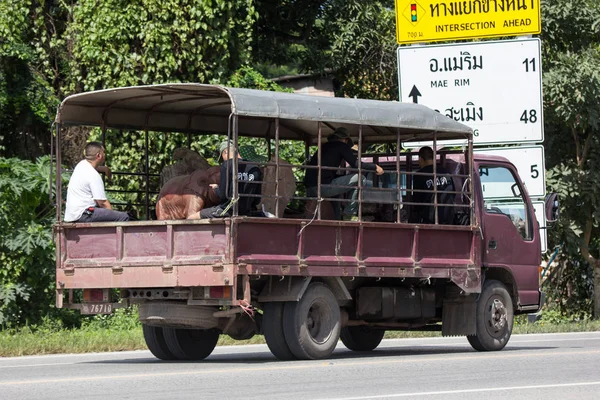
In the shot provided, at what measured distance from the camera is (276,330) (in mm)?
13195

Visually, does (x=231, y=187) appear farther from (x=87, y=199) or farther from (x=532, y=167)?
(x=532, y=167)

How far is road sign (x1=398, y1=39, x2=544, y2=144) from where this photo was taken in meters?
20.7

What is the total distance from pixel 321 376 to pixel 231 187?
251 cm

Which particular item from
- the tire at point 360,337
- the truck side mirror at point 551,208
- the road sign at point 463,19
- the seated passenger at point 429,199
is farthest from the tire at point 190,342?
the road sign at point 463,19

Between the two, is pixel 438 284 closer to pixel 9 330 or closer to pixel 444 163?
pixel 444 163

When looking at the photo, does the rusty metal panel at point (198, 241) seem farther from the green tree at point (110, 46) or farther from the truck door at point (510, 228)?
the green tree at point (110, 46)

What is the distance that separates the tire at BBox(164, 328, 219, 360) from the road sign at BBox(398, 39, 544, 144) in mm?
7957

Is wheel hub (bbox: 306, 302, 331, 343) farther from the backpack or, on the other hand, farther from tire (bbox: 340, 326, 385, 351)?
tire (bbox: 340, 326, 385, 351)

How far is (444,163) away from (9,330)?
792 cm

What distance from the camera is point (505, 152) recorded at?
20422 mm

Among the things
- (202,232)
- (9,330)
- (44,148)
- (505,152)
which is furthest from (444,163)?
(44,148)

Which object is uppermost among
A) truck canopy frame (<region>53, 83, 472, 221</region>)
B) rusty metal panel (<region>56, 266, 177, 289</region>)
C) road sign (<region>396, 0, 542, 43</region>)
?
road sign (<region>396, 0, 542, 43</region>)

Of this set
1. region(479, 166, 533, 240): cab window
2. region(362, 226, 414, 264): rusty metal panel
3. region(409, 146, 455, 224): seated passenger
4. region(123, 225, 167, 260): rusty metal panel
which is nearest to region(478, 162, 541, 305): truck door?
region(479, 166, 533, 240): cab window

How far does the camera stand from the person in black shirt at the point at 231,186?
12.8m
